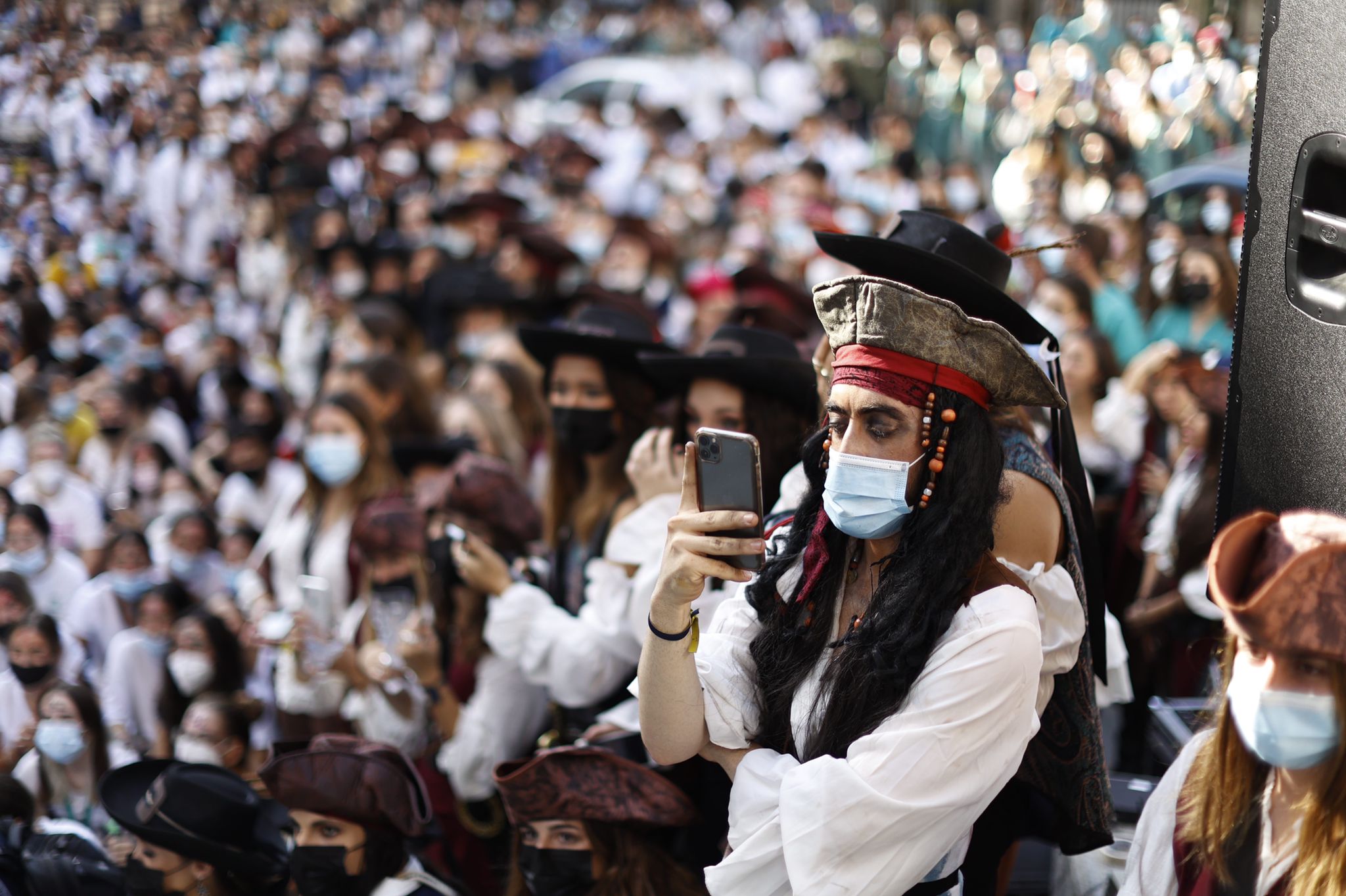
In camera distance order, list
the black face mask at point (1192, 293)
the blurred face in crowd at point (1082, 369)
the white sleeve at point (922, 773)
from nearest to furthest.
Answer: the white sleeve at point (922, 773) < the blurred face in crowd at point (1082, 369) < the black face mask at point (1192, 293)

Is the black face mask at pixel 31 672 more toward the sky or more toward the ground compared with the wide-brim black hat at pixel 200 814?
more toward the ground

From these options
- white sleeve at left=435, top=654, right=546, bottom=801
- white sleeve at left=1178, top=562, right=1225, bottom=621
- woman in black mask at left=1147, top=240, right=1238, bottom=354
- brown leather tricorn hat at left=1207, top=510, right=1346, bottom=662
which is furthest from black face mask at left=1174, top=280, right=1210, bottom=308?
brown leather tricorn hat at left=1207, top=510, right=1346, bottom=662

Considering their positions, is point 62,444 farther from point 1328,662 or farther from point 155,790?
point 1328,662

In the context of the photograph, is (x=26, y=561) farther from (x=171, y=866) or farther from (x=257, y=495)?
(x=171, y=866)

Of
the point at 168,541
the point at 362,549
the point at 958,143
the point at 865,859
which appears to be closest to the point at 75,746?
the point at 362,549

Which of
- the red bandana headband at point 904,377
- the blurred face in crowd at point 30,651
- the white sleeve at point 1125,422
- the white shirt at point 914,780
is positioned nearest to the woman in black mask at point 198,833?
the blurred face in crowd at point 30,651

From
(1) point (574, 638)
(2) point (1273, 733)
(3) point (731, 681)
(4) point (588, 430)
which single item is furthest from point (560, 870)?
(2) point (1273, 733)

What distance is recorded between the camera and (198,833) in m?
3.66

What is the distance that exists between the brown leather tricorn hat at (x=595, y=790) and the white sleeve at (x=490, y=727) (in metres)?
0.87

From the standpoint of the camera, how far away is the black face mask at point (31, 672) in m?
5.23

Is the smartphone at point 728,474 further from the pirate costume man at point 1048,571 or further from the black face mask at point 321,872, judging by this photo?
the black face mask at point 321,872

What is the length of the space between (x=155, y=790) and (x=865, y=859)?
2.43 meters

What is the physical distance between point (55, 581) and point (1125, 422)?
5240 mm

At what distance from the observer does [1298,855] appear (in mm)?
1961
